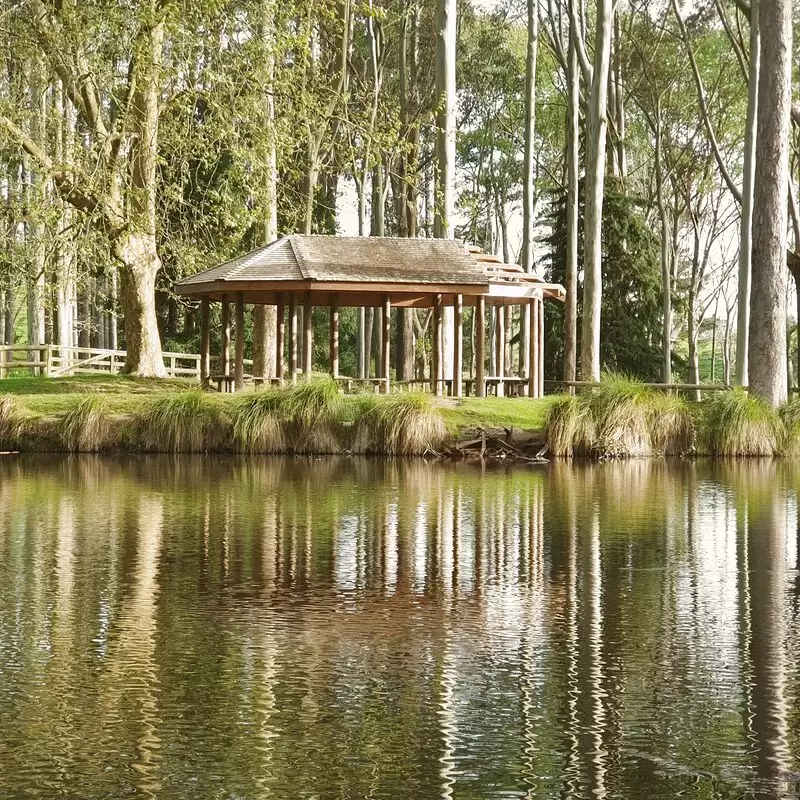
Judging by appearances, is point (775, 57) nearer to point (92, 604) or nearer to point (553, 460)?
point (553, 460)

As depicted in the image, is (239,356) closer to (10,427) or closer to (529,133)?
(10,427)

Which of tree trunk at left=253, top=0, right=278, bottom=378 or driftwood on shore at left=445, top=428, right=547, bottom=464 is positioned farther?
tree trunk at left=253, top=0, right=278, bottom=378

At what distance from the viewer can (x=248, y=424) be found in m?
21.5

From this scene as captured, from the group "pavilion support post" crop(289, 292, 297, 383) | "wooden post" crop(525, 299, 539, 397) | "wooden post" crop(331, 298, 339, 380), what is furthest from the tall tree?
"pavilion support post" crop(289, 292, 297, 383)

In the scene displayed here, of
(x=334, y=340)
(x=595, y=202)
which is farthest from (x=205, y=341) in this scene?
(x=595, y=202)

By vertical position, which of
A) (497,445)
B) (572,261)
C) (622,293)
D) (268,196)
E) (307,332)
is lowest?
(497,445)

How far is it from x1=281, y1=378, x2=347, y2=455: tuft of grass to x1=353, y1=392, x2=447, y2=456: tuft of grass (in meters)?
0.36

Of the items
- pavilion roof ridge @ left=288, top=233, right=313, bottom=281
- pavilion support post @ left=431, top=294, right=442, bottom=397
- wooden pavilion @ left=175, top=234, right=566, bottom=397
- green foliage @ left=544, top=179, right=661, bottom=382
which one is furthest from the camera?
green foliage @ left=544, top=179, right=661, bottom=382

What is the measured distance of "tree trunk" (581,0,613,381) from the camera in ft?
93.9

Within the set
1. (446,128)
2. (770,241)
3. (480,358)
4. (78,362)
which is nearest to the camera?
(770,241)

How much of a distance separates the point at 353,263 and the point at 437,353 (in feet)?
8.51

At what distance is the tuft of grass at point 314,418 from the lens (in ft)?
70.8

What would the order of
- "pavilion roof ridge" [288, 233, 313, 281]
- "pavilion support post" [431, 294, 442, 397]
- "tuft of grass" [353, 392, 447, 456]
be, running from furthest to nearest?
1. "pavilion support post" [431, 294, 442, 397]
2. "pavilion roof ridge" [288, 233, 313, 281]
3. "tuft of grass" [353, 392, 447, 456]

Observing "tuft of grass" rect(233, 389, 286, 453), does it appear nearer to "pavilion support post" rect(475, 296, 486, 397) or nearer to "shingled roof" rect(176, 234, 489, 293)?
"shingled roof" rect(176, 234, 489, 293)
